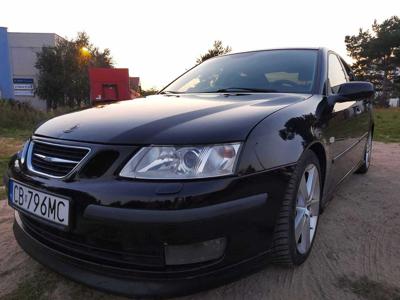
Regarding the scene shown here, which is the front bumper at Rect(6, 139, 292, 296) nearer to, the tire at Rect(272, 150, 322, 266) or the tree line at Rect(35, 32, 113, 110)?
the tire at Rect(272, 150, 322, 266)

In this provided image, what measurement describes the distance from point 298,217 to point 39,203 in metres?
1.38

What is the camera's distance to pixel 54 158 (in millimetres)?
1903

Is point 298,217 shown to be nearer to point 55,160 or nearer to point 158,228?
point 158,228

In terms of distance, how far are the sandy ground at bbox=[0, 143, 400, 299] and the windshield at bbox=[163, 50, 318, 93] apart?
3.68 feet

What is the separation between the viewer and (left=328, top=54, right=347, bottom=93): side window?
9.80 feet

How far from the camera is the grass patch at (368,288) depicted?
1.98 meters

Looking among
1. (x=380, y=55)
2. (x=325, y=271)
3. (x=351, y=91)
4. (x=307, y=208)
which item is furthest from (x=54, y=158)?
(x=380, y=55)

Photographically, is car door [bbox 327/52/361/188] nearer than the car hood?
No

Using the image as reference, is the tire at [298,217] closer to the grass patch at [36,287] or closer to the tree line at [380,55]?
the grass patch at [36,287]

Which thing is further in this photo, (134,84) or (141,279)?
(134,84)

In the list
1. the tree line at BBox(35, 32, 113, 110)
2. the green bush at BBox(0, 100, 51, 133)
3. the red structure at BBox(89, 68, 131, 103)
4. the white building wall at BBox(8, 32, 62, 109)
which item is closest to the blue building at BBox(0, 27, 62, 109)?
the white building wall at BBox(8, 32, 62, 109)

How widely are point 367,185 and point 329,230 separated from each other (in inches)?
62.1

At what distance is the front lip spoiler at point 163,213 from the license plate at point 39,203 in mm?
140

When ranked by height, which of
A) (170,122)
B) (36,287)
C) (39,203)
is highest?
(170,122)
